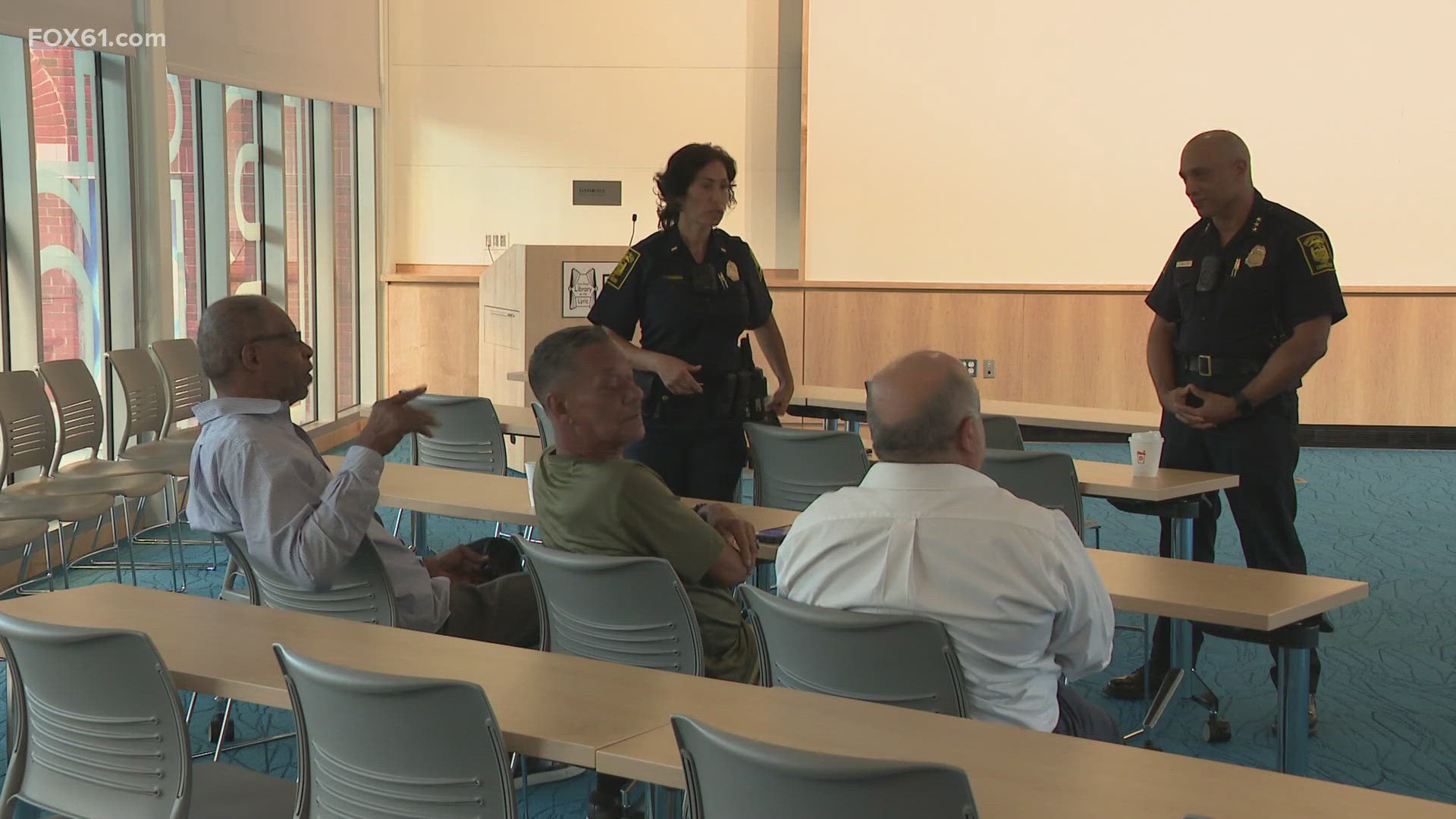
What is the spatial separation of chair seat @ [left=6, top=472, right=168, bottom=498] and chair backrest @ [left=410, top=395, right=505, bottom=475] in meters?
1.16

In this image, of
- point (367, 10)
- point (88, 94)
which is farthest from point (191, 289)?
point (367, 10)

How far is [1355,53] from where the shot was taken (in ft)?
31.9

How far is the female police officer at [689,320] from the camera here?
4496mm

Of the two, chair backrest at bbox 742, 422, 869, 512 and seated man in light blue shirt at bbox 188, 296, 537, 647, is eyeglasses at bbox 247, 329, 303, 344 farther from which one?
chair backrest at bbox 742, 422, 869, 512

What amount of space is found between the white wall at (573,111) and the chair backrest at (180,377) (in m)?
4.02

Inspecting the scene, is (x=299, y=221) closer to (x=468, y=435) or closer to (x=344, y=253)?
(x=344, y=253)

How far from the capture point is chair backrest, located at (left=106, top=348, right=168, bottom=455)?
20.2 ft

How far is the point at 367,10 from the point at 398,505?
7225mm

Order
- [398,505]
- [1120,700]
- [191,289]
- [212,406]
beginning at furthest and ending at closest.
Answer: [191,289] < [1120,700] < [398,505] < [212,406]

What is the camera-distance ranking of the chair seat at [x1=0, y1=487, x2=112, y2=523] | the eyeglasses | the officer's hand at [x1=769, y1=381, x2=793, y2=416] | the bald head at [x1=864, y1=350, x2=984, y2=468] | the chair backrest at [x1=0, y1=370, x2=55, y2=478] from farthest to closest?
the chair backrest at [x1=0, y1=370, x2=55, y2=478], the officer's hand at [x1=769, y1=381, x2=793, y2=416], the chair seat at [x1=0, y1=487, x2=112, y2=523], the eyeglasses, the bald head at [x1=864, y1=350, x2=984, y2=468]

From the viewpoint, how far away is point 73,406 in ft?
18.6

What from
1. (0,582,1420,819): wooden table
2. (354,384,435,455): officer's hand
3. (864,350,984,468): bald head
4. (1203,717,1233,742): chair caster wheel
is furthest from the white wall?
(864,350,984,468): bald head

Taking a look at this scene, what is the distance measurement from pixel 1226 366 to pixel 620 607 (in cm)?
226

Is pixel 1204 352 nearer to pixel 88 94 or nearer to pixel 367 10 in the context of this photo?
pixel 88 94
